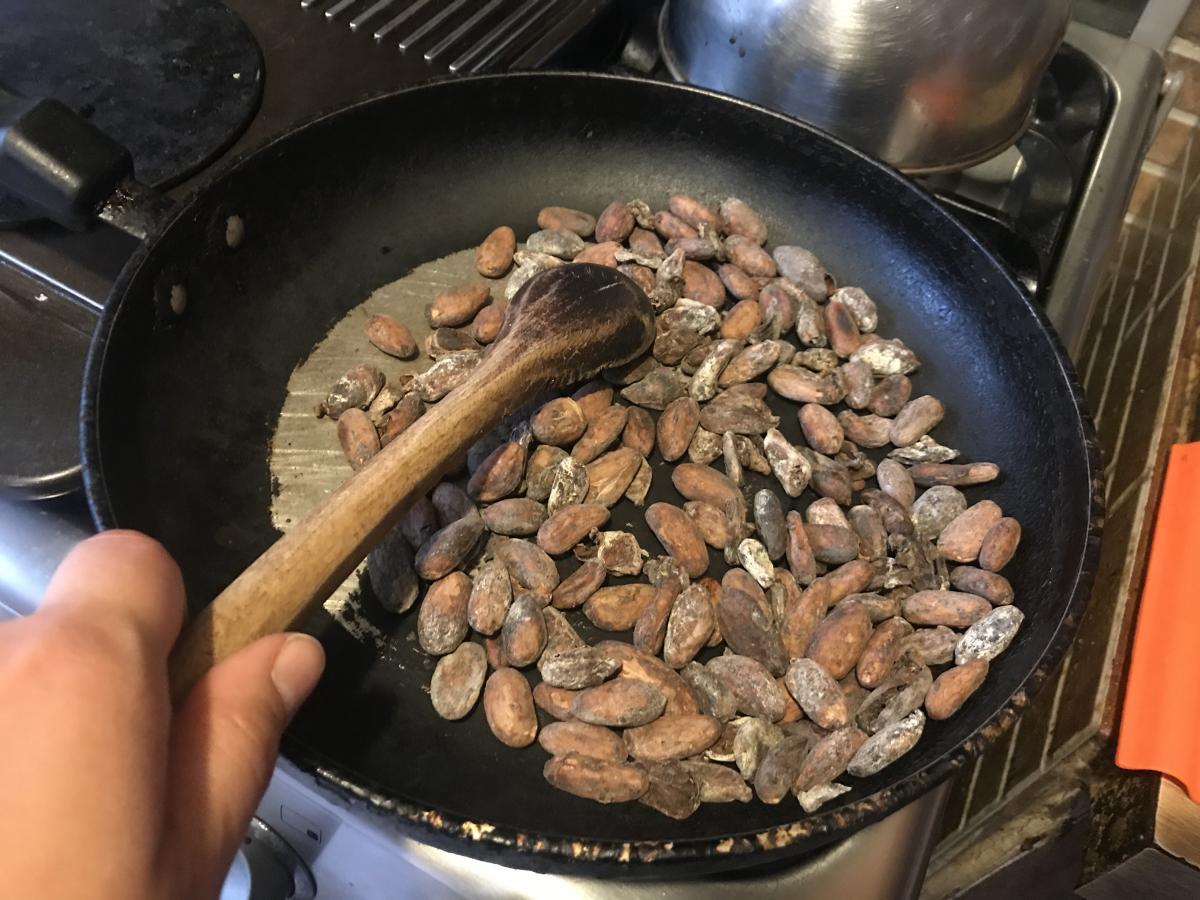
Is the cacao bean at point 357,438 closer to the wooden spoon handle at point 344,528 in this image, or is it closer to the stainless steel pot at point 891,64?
the wooden spoon handle at point 344,528

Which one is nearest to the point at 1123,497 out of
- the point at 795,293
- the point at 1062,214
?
the point at 1062,214

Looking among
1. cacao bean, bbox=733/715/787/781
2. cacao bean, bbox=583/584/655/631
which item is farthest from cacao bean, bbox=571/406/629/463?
cacao bean, bbox=733/715/787/781

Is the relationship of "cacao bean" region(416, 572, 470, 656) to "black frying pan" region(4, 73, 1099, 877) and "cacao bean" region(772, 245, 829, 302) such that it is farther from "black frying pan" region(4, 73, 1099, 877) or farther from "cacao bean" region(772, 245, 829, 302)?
"cacao bean" region(772, 245, 829, 302)

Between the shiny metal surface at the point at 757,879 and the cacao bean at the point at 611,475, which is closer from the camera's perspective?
the shiny metal surface at the point at 757,879

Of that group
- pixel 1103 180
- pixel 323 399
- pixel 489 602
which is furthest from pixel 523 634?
pixel 1103 180

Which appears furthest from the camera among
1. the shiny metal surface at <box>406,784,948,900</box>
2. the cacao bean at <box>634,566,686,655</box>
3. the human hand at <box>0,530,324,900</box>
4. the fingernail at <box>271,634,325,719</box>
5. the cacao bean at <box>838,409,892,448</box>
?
the cacao bean at <box>838,409,892,448</box>

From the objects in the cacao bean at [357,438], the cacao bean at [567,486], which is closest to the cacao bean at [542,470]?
the cacao bean at [567,486]

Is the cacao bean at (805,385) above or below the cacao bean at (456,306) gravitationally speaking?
above
